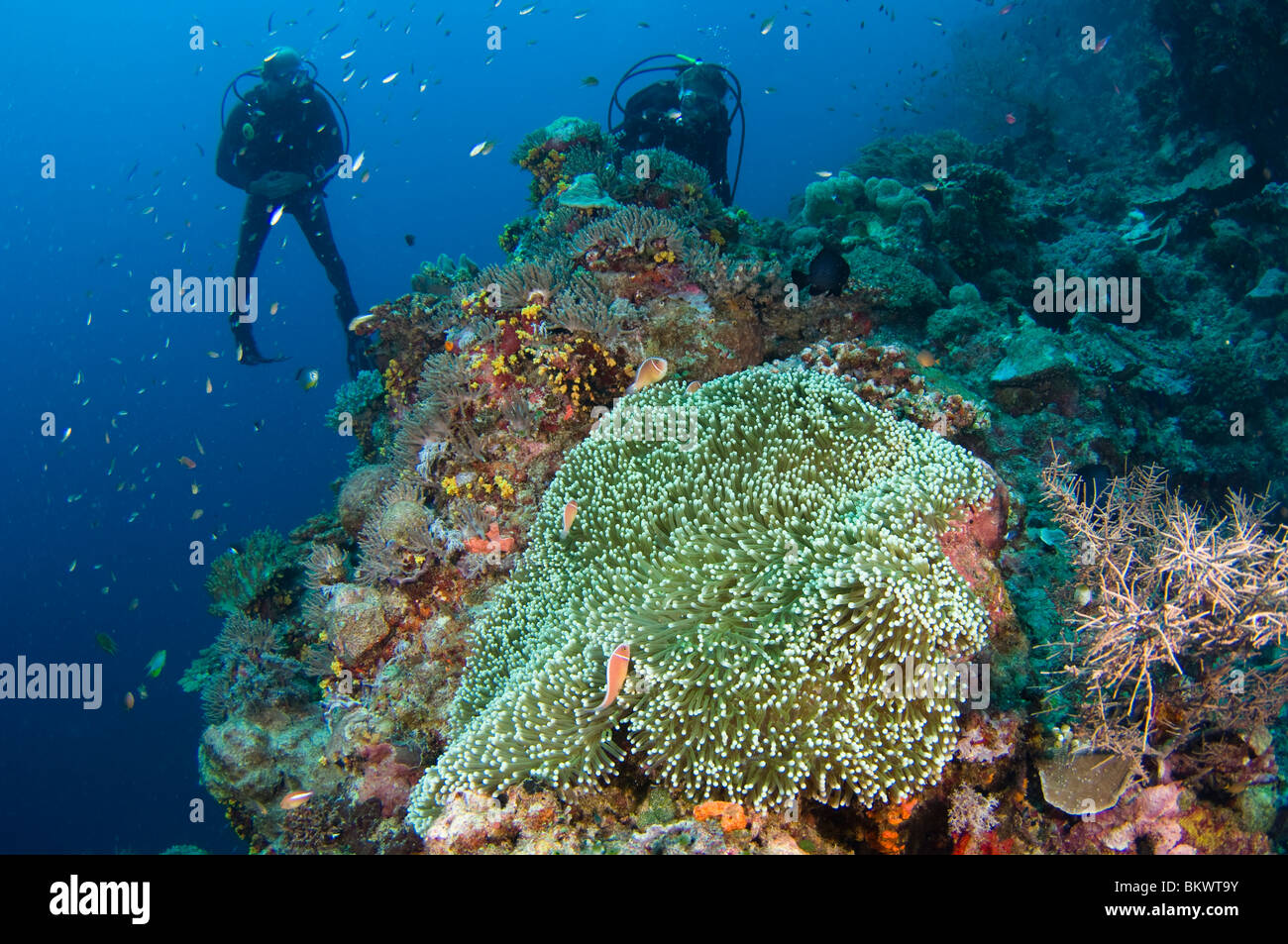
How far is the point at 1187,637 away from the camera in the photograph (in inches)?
108

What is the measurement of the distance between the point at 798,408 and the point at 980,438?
252cm

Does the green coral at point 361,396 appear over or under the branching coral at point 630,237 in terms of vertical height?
under

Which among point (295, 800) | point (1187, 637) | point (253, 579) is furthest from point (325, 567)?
point (1187, 637)

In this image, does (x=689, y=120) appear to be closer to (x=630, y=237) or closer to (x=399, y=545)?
(x=630, y=237)

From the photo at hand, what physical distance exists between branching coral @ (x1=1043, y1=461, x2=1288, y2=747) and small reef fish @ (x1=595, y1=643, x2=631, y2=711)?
2.10 metres

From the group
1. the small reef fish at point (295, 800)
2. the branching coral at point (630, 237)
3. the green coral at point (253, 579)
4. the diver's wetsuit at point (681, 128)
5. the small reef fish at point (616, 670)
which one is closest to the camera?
the small reef fish at point (616, 670)

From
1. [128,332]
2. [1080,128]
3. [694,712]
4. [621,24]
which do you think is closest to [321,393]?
[128,332]

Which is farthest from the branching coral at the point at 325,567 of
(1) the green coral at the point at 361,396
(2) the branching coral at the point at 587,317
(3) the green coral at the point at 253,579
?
(1) the green coral at the point at 361,396

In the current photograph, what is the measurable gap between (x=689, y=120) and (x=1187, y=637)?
408 inches

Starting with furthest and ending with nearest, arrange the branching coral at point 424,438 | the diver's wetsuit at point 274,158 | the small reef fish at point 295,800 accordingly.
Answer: the diver's wetsuit at point 274,158, the branching coral at point 424,438, the small reef fish at point 295,800

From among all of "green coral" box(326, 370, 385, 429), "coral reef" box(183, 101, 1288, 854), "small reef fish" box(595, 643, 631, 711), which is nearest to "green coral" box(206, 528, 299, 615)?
"coral reef" box(183, 101, 1288, 854)

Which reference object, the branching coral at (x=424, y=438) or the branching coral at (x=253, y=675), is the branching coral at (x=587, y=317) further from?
the branching coral at (x=253, y=675)

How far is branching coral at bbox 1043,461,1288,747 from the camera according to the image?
2.70m

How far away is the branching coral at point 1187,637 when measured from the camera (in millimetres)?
2697
